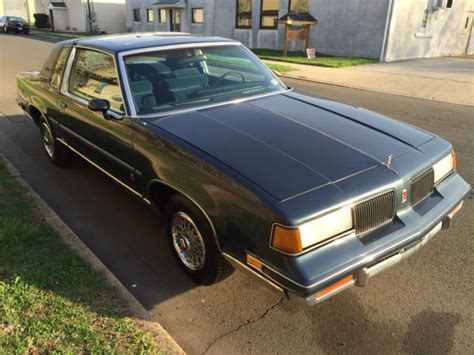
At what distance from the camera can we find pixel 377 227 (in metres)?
2.53

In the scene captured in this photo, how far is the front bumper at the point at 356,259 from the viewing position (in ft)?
7.27

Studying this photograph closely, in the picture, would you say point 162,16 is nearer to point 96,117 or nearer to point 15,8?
point 96,117

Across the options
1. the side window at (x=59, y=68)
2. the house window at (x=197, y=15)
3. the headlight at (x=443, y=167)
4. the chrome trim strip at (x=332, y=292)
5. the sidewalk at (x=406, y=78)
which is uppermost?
the house window at (x=197, y=15)

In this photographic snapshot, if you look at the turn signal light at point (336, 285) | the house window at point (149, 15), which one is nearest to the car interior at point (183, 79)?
the turn signal light at point (336, 285)

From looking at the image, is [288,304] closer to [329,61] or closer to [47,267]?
[47,267]

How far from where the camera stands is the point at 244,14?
23938mm

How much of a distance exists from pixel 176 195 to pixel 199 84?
3.96 ft

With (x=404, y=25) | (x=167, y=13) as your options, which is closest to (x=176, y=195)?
(x=404, y=25)

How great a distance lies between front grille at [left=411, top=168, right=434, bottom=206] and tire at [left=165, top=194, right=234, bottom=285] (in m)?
1.34

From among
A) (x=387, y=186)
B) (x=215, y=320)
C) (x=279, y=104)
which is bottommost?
(x=215, y=320)

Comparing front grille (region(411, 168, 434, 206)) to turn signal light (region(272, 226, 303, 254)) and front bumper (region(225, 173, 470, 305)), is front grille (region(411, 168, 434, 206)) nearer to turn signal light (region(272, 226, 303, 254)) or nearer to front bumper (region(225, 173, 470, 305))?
front bumper (region(225, 173, 470, 305))

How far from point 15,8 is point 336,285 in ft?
217

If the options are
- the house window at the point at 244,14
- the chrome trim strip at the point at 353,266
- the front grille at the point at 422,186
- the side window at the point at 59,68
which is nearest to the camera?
the chrome trim strip at the point at 353,266

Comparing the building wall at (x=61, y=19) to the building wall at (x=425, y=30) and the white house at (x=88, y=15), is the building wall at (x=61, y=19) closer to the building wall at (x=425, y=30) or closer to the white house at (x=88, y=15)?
the white house at (x=88, y=15)
